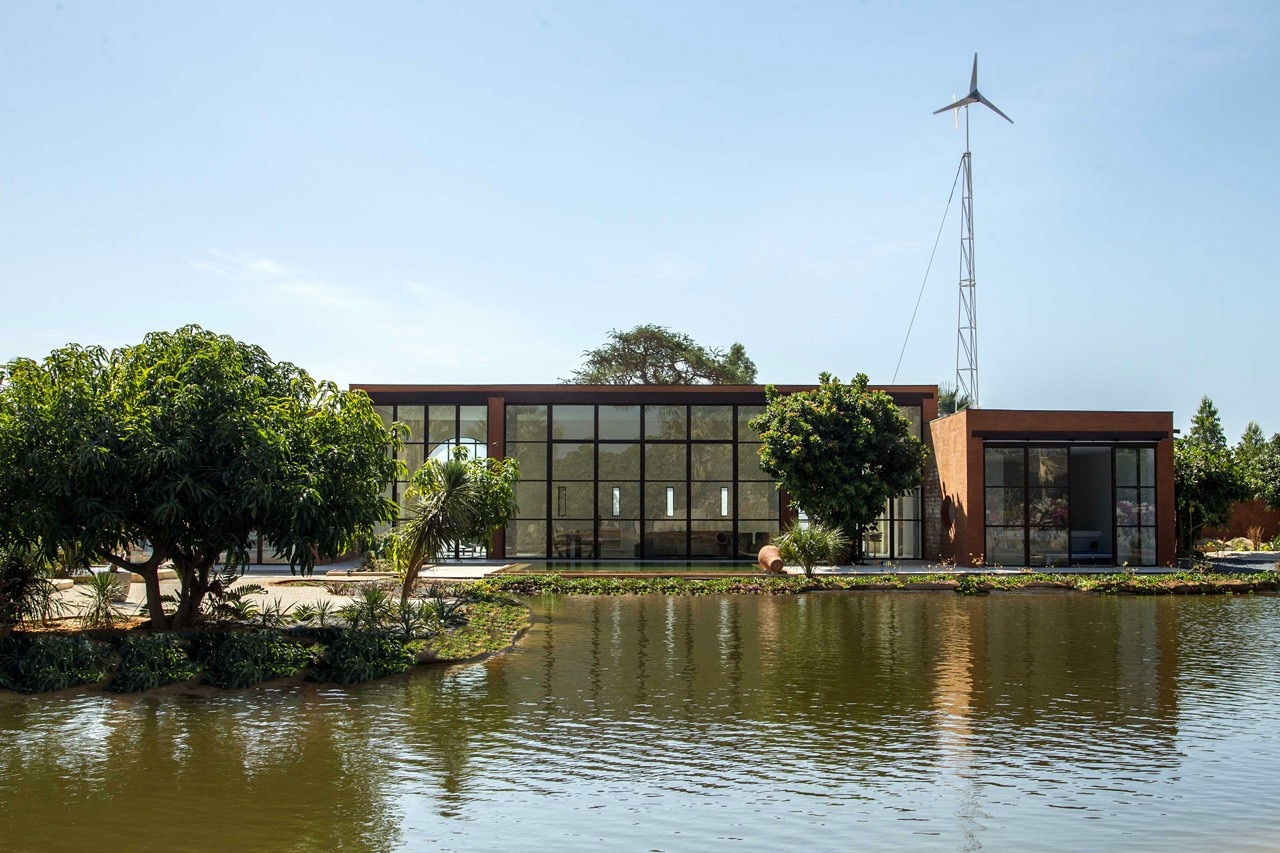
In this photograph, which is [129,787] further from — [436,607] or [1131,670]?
[1131,670]

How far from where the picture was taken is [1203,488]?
37750 millimetres

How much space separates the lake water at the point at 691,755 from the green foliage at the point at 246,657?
1.99ft

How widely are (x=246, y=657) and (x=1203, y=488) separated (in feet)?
111

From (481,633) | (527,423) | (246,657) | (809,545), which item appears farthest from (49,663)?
(527,423)

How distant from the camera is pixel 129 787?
9.49m

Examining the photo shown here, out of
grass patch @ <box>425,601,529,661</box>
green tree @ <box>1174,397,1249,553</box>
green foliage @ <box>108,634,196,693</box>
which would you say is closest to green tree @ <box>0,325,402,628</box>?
green foliage @ <box>108,634,196,693</box>

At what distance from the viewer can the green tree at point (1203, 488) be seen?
123 ft

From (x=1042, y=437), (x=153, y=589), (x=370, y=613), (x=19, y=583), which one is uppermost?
(x=1042, y=437)

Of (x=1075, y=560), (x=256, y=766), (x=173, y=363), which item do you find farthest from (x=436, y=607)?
(x=1075, y=560)

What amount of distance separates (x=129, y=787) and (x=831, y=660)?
32.9ft

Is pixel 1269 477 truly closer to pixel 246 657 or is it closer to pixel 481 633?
pixel 481 633

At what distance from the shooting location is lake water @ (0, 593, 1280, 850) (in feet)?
27.5

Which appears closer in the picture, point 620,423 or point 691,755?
point 691,755

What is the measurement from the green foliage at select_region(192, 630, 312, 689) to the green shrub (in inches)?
14.2
